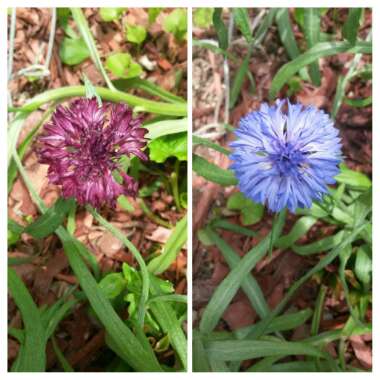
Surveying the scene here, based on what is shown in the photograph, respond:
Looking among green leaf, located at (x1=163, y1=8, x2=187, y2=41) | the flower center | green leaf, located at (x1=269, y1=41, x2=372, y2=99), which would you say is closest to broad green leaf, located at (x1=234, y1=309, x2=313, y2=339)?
the flower center

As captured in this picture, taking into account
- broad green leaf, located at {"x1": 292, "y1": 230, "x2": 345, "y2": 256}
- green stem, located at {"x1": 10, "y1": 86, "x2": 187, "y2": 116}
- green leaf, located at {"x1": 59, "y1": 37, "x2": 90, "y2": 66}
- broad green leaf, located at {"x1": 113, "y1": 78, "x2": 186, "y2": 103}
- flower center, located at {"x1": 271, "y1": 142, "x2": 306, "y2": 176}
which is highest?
green leaf, located at {"x1": 59, "y1": 37, "x2": 90, "y2": 66}

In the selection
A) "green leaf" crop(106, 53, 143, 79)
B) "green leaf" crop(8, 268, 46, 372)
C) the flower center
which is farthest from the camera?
"green leaf" crop(106, 53, 143, 79)

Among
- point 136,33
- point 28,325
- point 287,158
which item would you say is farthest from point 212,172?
point 28,325

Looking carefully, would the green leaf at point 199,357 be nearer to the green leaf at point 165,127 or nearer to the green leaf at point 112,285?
the green leaf at point 112,285

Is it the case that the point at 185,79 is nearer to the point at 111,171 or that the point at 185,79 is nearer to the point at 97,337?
the point at 111,171

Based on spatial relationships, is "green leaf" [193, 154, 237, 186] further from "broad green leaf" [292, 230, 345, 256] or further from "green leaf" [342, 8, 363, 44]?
"green leaf" [342, 8, 363, 44]

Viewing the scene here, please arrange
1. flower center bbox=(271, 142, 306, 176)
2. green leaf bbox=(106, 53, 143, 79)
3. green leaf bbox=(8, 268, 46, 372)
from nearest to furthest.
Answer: flower center bbox=(271, 142, 306, 176), green leaf bbox=(8, 268, 46, 372), green leaf bbox=(106, 53, 143, 79)

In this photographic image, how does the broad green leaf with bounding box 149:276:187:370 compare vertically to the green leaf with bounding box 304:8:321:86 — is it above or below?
below
